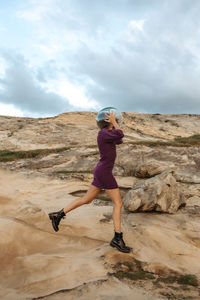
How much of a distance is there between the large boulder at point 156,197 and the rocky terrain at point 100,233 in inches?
0.8

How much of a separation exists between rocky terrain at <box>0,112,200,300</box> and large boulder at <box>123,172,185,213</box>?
0.02 meters

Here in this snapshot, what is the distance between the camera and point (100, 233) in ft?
13.2

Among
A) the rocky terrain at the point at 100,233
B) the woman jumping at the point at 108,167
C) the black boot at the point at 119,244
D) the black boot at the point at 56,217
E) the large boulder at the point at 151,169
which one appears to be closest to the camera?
the rocky terrain at the point at 100,233

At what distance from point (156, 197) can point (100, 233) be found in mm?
1429

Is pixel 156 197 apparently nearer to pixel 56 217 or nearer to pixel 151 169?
pixel 56 217

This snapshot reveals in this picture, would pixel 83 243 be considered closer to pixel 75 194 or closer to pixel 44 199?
pixel 44 199

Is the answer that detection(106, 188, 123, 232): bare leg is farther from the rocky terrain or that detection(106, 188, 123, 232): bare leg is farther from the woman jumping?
the rocky terrain

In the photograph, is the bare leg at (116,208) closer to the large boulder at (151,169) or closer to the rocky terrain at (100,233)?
the rocky terrain at (100,233)

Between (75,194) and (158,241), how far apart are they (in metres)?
3.38

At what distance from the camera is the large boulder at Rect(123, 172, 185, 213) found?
4918 millimetres

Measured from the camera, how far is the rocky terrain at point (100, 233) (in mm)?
2486

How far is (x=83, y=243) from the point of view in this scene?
12.0 feet

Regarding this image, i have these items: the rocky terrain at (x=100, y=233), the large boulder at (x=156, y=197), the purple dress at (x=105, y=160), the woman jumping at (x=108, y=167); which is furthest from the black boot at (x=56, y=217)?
the large boulder at (x=156, y=197)

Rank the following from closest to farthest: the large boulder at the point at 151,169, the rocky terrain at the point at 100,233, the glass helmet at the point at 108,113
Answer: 1. the rocky terrain at the point at 100,233
2. the glass helmet at the point at 108,113
3. the large boulder at the point at 151,169
